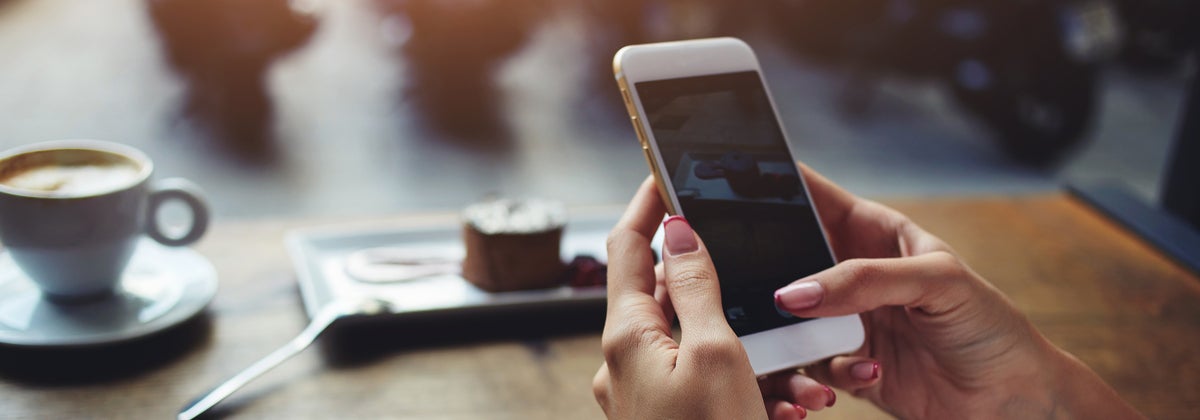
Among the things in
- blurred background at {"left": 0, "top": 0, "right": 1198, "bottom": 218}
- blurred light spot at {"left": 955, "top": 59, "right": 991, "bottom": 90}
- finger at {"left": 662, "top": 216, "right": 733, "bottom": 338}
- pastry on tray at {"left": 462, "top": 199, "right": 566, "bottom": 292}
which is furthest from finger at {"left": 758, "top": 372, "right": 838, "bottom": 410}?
blurred light spot at {"left": 955, "top": 59, "right": 991, "bottom": 90}

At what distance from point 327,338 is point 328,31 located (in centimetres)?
247

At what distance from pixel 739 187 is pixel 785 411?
167 mm

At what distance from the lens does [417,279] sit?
2.80 feet

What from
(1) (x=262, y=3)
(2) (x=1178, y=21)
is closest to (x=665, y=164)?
(1) (x=262, y=3)

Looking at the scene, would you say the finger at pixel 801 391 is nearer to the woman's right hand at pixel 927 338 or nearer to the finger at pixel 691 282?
the woman's right hand at pixel 927 338

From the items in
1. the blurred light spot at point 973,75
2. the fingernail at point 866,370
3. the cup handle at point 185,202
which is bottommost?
the fingernail at point 866,370

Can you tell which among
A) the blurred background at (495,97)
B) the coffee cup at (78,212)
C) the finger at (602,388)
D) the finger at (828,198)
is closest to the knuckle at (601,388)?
the finger at (602,388)

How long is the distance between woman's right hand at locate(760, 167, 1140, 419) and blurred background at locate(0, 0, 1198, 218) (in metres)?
1.39

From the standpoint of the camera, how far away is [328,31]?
304cm

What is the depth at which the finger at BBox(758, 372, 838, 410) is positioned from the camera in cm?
67

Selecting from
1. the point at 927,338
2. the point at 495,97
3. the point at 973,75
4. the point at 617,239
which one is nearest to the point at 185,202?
the point at 617,239

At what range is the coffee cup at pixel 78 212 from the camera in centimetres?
70

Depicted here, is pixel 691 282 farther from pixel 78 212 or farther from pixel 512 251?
pixel 78 212

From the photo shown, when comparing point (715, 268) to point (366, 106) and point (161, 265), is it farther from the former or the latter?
point (366, 106)
